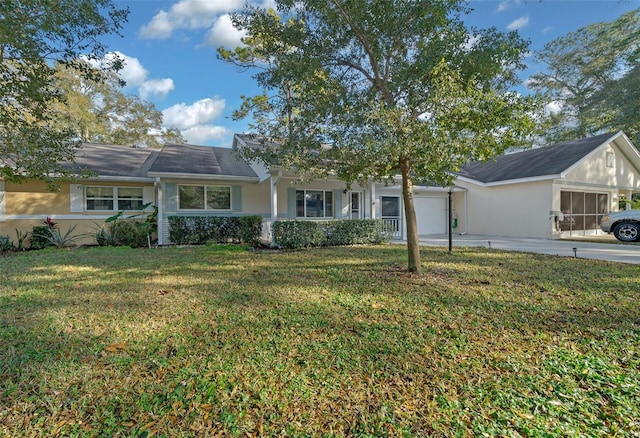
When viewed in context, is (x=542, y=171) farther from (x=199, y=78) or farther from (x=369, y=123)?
(x=199, y=78)

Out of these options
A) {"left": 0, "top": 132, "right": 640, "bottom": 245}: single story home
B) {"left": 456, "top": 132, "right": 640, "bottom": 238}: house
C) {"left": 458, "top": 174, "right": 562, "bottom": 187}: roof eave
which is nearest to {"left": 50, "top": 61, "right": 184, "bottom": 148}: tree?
{"left": 0, "top": 132, "right": 640, "bottom": 245}: single story home

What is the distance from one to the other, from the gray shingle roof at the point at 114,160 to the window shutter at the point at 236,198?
11.3 ft

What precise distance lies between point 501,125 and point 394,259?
3915 millimetres

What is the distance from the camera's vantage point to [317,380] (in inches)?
101

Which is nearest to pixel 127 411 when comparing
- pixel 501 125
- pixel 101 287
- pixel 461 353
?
pixel 461 353

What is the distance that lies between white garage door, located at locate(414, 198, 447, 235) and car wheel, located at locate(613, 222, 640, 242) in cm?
663

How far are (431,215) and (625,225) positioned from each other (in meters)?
7.23

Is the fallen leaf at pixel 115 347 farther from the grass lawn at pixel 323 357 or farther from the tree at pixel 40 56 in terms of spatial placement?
the tree at pixel 40 56

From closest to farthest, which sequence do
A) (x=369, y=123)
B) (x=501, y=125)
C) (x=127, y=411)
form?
1. (x=127, y=411)
2. (x=501, y=125)
3. (x=369, y=123)

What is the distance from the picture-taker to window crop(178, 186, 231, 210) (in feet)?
40.5

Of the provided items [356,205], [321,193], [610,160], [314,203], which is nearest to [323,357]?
[314,203]

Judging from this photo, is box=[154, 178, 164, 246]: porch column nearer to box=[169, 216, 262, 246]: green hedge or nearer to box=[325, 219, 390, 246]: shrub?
box=[169, 216, 262, 246]: green hedge

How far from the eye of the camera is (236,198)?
13.2 meters

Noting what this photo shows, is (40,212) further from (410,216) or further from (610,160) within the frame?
(610,160)
